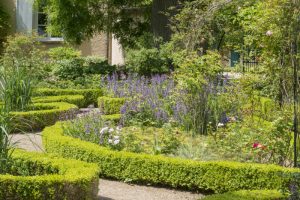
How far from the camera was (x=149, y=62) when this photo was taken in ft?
48.8

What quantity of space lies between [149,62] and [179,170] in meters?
8.38

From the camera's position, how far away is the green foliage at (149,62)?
585 inches

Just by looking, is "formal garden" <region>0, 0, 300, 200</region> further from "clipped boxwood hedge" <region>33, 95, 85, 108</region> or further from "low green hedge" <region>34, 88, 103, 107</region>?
"low green hedge" <region>34, 88, 103, 107</region>

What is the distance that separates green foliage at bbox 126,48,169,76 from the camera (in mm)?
14859

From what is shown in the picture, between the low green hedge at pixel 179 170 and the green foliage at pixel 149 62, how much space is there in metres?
7.56

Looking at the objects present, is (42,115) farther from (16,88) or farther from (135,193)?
(135,193)

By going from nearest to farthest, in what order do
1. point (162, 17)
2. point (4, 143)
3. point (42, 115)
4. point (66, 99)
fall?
point (4, 143) → point (42, 115) → point (66, 99) → point (162, 17)

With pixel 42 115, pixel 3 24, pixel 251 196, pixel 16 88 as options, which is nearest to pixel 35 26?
pixel 3 24

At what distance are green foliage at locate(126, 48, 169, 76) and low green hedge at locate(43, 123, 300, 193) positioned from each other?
24.8 ft

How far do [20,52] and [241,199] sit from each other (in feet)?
42.9

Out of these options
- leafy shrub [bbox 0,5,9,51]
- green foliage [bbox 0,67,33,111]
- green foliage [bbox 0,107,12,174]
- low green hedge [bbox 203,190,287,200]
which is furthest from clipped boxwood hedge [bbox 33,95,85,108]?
leafy shrub [bbox 0,5,9,51]

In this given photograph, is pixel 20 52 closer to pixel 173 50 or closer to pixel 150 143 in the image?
pixel 173 50

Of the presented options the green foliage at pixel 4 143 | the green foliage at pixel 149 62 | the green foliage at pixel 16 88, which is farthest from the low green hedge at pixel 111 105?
the green foliage at pixel 4 143

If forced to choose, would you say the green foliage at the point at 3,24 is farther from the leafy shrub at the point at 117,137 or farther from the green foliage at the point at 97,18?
the leafy shrub at the point at 117,137
